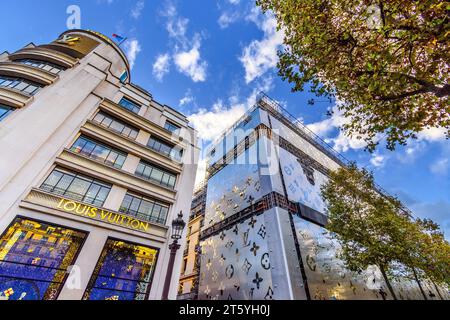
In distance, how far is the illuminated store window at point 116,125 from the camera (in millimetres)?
15250

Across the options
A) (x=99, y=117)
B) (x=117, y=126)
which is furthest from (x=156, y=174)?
(x=99, y=117)

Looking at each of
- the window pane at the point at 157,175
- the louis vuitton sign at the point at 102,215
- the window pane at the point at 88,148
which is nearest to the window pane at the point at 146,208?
the louis vuitton sign at the point at 102,215

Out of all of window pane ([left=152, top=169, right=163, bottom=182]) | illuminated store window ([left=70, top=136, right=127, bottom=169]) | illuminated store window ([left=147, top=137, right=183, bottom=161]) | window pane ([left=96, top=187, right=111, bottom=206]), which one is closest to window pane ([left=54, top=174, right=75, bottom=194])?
window pane ([left=96, top=187, right=111, bottom=206])

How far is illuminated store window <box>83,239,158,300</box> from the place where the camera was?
1023cm

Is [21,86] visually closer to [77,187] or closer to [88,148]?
[88,148]

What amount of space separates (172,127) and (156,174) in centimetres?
615

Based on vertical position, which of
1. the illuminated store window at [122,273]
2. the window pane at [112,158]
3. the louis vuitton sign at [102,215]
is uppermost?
the window pane at [112,158]

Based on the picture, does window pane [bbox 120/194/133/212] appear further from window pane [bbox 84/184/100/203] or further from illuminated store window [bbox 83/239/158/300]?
→ illuminated store window [bbox 83/239/158/300]

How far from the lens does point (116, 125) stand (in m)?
15.9

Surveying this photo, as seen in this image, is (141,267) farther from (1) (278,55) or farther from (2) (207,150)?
(2) (207,150)

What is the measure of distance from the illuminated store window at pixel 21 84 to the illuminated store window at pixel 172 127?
927 centimetres

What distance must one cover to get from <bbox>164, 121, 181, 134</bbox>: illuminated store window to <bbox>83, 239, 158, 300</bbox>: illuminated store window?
1098 centimetres

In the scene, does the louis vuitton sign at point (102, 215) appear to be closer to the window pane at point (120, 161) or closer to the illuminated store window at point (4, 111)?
the window pane at point (120, 161)

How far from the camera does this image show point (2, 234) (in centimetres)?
882
